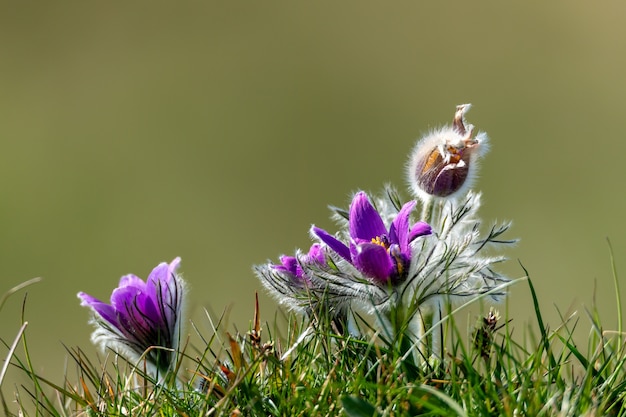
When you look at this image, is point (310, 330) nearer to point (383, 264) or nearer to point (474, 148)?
point (383, 264)

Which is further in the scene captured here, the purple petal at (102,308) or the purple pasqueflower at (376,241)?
the purple petal at (102,308)

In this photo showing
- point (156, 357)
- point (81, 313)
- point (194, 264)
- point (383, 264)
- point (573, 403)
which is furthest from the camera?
point (194, 264)

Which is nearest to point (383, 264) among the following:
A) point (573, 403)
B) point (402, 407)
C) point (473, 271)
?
point (473, 271)

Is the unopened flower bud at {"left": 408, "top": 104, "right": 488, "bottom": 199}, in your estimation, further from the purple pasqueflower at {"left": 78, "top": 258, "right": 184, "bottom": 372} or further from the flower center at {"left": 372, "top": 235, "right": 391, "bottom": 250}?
the purple pasqueflower at {"left": 78, "top": 258, "right": 184, "bottom": 372}

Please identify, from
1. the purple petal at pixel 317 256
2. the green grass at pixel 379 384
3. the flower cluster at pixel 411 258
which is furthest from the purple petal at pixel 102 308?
the purple petal at pixel 317 256

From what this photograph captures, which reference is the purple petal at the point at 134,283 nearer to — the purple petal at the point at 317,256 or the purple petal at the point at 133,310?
the purple petal at the point at 133,310

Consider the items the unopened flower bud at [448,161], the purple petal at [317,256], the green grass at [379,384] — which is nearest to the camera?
the green grass at [379,384]
